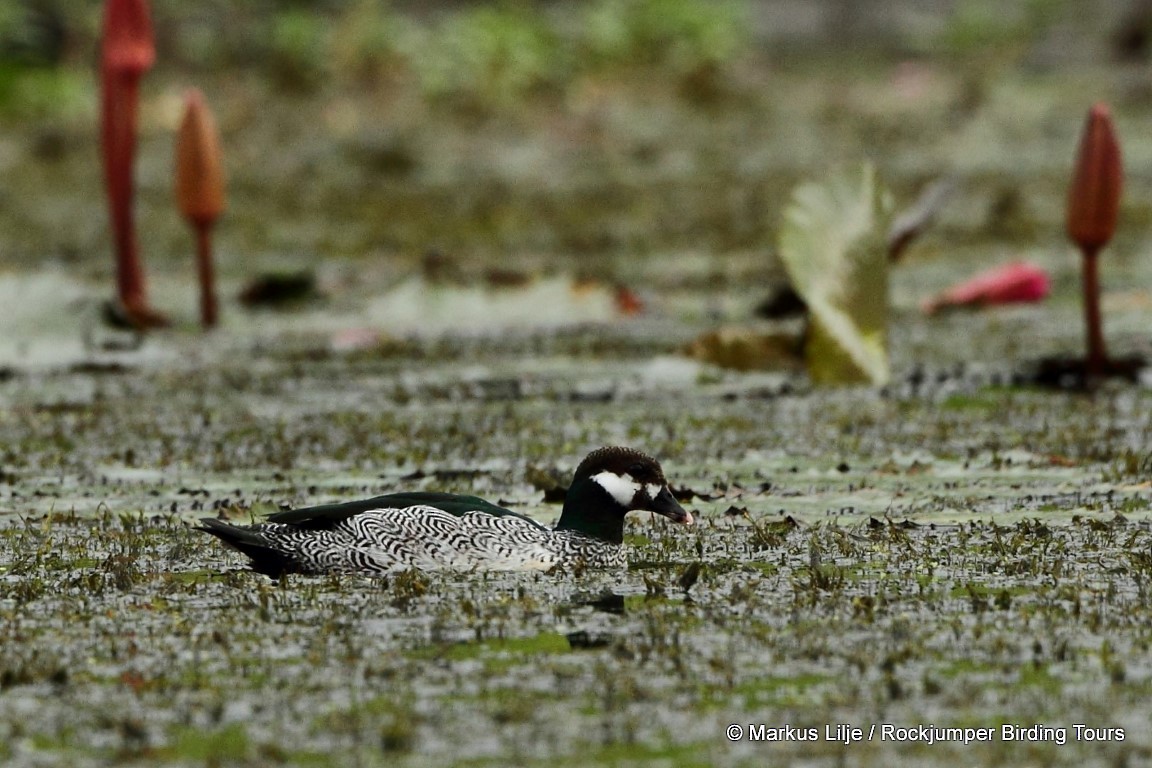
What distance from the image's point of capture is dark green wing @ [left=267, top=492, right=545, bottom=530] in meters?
5.09

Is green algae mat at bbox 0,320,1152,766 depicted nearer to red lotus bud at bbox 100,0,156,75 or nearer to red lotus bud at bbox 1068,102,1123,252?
red lotus bud at bbox 1068,102,1123,252

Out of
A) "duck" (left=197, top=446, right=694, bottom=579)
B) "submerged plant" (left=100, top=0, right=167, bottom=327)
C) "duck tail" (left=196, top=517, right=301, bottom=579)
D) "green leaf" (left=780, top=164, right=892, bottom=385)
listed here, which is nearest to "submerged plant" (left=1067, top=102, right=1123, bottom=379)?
"green leaf" (left=780, top=164, right=892, bottom=385)

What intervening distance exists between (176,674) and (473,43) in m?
13.6

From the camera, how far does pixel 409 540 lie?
5.05 m

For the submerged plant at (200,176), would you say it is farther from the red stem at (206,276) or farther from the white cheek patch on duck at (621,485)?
the white cheek patch on duck at (621,485)

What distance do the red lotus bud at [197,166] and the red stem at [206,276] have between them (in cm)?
5

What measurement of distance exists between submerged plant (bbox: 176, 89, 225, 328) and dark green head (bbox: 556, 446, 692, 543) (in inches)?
Answer: 155

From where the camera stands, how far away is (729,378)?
27.0ft

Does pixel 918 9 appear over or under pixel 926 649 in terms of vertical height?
over

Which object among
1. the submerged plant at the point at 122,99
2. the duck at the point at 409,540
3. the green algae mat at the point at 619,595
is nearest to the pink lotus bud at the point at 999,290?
the green algae mat at the point at 619,595

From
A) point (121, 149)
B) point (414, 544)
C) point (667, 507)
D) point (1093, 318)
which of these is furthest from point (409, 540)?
point (121, 149)

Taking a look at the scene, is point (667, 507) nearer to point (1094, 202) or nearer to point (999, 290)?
point (1094, 202)

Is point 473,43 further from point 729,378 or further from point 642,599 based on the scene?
point 642,599

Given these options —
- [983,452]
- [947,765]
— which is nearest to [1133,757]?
[947,765]
